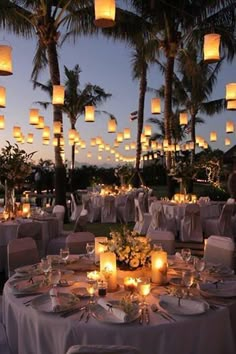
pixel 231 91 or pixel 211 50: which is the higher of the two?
pixel 211 50

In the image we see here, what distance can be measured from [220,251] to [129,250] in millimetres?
1341

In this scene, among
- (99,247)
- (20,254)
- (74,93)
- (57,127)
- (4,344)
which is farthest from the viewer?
(74,93)

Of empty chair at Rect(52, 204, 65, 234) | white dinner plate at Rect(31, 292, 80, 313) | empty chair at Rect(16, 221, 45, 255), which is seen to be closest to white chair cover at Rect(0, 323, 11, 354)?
white dinner plate at Rect(31, 292, 80, 313)

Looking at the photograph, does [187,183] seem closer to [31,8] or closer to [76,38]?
[76,38]

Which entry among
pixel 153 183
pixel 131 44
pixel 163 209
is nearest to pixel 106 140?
pixel 153 183

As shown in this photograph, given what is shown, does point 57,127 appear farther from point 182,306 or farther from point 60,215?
point 182,306

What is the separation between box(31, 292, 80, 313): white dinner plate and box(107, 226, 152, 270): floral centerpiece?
555mm

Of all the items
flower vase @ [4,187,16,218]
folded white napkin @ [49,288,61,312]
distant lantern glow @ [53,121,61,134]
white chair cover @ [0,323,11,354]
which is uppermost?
distant lantern glow @ [53,121,61,134]

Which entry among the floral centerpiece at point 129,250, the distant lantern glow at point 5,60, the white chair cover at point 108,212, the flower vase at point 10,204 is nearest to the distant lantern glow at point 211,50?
the distant lantern glow at point 5,60

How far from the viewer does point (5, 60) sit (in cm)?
541

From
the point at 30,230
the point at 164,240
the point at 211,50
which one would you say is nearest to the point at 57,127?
the point at 30,230

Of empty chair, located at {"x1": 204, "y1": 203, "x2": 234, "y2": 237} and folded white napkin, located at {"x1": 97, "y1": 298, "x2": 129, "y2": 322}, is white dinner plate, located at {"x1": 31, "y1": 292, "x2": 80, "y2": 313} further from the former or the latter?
empty chair, located at {"x1": 204, "y1": 203, "x2": 234, "y2": 237}

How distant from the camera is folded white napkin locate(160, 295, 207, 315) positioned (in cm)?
246

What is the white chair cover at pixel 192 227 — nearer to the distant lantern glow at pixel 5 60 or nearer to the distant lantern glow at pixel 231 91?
the distant lantern glow at pixel 231 91
